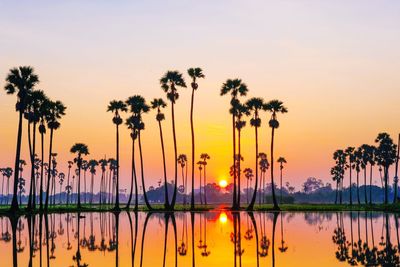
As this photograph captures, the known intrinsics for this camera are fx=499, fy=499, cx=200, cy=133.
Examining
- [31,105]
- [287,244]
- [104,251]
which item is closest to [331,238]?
[287,244]

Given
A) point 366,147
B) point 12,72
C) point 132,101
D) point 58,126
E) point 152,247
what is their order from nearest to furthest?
point 152,247 < point 12,72 < point 58,126 < point 132,101 < point 366,147

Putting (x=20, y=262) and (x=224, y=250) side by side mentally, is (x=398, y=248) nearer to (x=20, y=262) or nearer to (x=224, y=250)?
(x=224, y=250)

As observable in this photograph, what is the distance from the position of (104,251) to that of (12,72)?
4824 cm

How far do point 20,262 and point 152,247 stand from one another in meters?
7.03

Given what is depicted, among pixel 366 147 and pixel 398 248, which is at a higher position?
pixel 366 147

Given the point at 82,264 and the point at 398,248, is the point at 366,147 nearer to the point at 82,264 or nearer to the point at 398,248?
the point at 398,248

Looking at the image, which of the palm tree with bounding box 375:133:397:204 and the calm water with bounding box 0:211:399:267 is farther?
the palm tree with bounding box 375:133:397:204

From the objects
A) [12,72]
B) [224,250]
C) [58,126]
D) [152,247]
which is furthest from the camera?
[58,126]

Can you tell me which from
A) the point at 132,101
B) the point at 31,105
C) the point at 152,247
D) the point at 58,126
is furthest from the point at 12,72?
the point at 152,247

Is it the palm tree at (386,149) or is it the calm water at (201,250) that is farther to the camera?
the palm tree at (386,149)

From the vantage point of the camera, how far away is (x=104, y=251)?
2312 cm

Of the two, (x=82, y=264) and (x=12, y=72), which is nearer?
(x=82, y=264)

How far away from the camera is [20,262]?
64.2ft

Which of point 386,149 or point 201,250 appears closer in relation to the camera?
point 201,250
